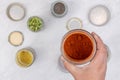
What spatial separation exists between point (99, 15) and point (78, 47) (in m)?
0.22

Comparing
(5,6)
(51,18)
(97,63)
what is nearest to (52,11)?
(51,18)

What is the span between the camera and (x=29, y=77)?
41.1 inches

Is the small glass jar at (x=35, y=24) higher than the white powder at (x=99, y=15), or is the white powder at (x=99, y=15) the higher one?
the white powder at (x=99, y=15)

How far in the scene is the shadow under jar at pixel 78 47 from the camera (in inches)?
33.9

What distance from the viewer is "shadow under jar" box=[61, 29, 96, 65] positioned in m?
0.86

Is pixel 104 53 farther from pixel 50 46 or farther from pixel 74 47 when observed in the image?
pixel 50 46

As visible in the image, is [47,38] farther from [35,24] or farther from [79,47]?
[79,47]

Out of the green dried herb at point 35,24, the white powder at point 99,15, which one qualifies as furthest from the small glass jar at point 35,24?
the white powder at point 99,15

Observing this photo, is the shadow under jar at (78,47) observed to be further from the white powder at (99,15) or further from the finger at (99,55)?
the white powder at (99,15)

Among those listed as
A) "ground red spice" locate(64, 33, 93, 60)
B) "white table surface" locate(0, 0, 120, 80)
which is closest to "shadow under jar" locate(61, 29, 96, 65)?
"ground red spice" locate(64, 33, 93, 60)

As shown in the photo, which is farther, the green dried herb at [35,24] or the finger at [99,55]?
the green dried herb at [35,24]

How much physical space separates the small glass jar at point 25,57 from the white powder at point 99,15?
0.21m

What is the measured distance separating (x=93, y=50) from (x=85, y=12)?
0.71 ft

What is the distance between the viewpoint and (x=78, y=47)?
34.2 inches
